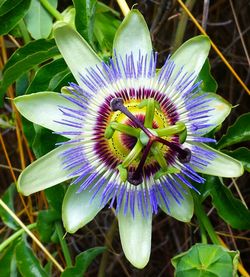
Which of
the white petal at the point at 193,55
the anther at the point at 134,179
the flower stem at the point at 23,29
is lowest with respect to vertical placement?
the anther at the point at 134,179

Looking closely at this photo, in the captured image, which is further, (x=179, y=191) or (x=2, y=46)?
(x=2, y=46)

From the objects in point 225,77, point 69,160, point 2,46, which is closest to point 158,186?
point 69,160

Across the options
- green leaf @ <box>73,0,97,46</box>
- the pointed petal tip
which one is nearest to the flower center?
the pointed petal tip

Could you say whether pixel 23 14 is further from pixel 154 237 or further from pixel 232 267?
pixel 154 237

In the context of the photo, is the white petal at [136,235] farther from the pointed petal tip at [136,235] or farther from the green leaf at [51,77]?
the green leaf at [51,77]

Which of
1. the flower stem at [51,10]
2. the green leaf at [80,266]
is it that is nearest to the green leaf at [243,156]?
the green leaf at [80,266]

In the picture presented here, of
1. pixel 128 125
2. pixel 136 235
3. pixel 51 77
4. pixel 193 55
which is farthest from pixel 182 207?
pixel 51 77

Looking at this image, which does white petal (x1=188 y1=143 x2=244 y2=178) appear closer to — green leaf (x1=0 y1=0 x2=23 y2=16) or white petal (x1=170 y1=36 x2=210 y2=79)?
white petal (x1=170 y1=36 x2=210 y2=79)
